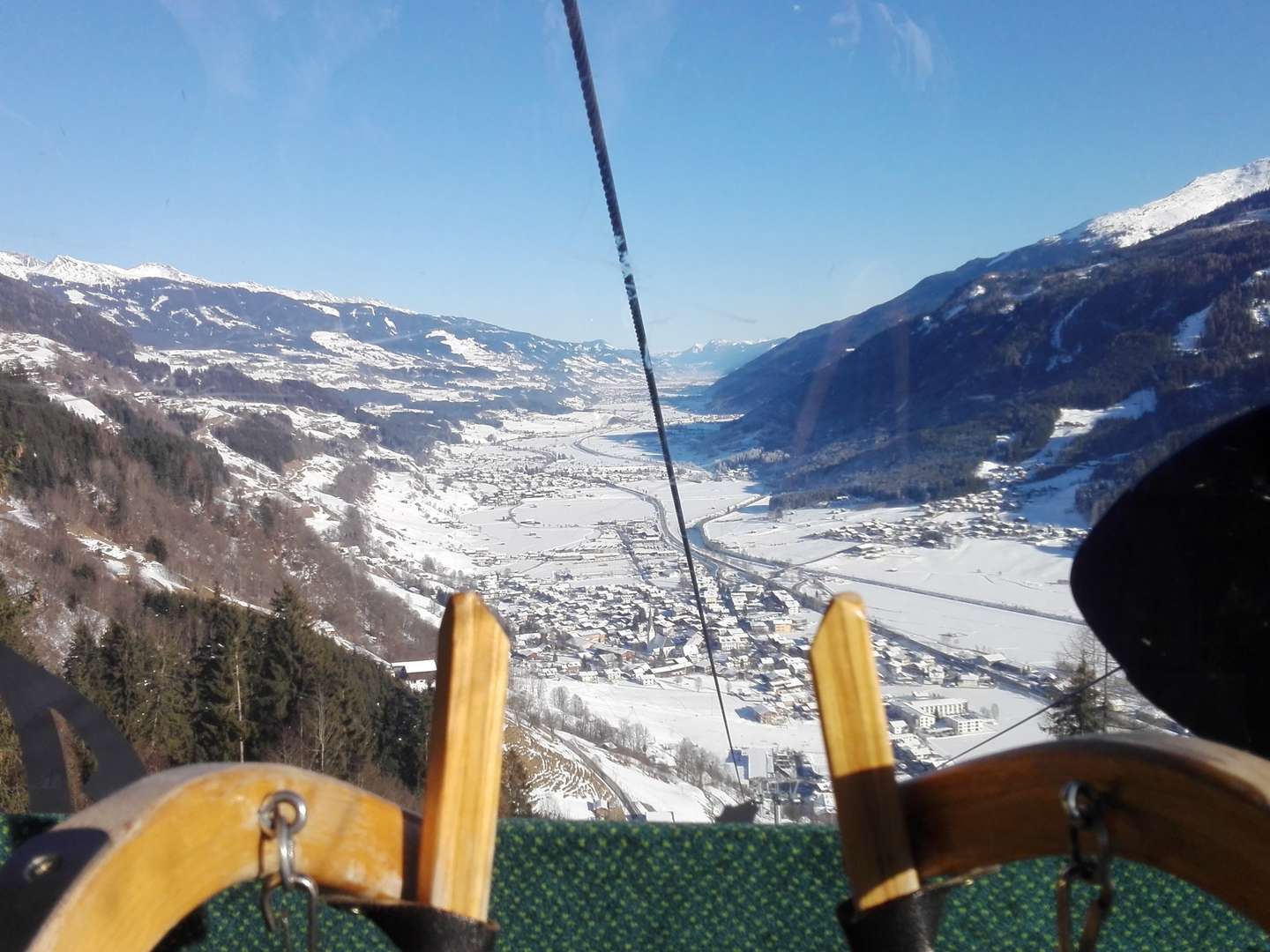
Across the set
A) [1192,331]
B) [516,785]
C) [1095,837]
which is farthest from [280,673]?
[1192,331]

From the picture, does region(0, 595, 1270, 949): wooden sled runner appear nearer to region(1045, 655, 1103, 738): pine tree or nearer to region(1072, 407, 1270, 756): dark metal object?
region(1072, 407, 1270, 756): dark metal object

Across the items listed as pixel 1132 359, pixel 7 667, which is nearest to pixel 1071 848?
pixel 7 667

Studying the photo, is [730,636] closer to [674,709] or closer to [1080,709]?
[674,709]

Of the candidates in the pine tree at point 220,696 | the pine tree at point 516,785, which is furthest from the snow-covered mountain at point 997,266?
the pine tree at point 220,696

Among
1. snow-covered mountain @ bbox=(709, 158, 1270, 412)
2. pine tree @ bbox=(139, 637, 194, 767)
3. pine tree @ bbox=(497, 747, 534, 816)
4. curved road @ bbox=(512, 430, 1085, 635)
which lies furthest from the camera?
snow-covered mountain @ bbox=(709, 158, 1270, 412)

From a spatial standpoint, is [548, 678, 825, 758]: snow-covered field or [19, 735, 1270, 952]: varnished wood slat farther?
[548, 678, 825, 758]: snow-covered field

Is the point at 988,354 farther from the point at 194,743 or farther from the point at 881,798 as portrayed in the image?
the point at 881,798

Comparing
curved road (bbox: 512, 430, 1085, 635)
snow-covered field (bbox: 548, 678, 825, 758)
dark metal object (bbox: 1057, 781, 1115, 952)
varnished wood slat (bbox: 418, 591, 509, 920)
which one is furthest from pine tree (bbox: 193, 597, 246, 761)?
dark metal object (bbox: 1057, 781, 1115, 952)

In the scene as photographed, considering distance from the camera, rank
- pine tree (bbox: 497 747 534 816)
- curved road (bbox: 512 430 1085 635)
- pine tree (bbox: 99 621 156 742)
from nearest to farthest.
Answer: pine tree (bbox: 497 747 534 816), pine tree (bbox: 99 621 156 742), curved road (bbox: 512 430 1085 635)
